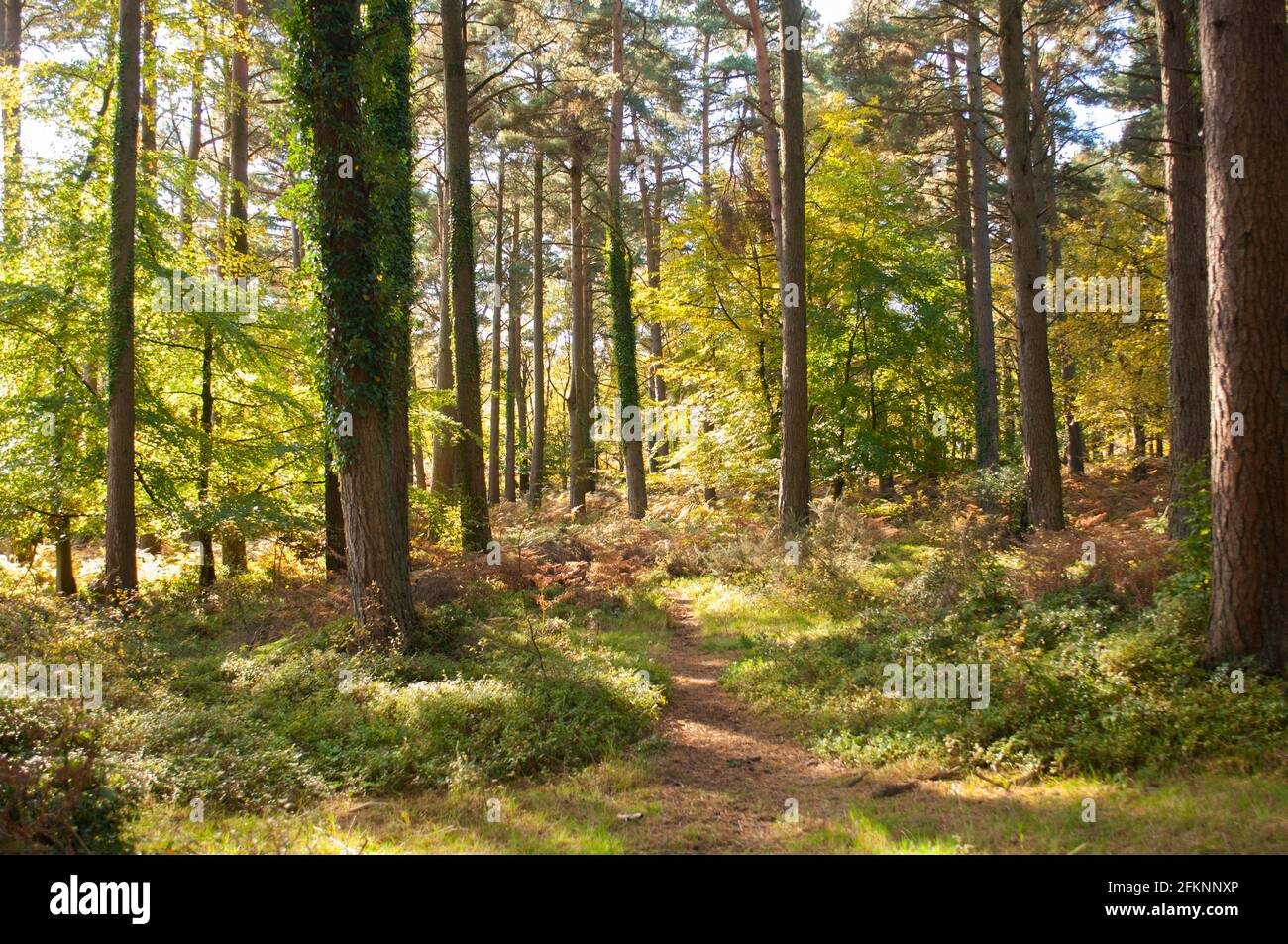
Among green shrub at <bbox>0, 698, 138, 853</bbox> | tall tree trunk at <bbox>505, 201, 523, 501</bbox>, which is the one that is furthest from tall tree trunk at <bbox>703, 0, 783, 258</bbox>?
tall tree trunk at <bbox>505, 201, 523, 501</bbox>

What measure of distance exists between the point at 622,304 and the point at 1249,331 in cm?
1735

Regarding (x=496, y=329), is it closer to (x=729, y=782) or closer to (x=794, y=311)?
(x=794, y=311)

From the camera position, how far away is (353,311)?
8859 millimetres

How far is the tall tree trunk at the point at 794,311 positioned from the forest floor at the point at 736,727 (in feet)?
11.0

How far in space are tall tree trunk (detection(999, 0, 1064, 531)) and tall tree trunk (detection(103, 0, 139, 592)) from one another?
14064 millimetres

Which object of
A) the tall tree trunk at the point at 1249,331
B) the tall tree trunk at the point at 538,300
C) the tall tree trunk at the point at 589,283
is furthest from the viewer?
the tall tree trunk at the point at 589,283

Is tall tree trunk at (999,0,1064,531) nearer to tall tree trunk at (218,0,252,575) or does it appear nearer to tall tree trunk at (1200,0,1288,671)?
tall tree trunk at (1200,0,1288,671)

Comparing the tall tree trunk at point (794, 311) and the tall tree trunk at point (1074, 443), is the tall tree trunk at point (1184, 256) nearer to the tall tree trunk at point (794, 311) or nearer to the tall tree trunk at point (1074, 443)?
the tall tree trunk at point (794, 311)

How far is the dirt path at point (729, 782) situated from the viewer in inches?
200

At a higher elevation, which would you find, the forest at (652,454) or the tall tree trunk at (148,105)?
the tall tree trunk at (148,105)

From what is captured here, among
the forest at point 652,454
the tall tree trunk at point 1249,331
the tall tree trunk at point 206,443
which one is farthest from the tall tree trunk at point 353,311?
the tall tree trunk at point 1249,331

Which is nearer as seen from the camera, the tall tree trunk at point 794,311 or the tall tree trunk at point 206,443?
the tall tree trunk at point 794,311

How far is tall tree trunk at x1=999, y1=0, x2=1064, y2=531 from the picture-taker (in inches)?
488

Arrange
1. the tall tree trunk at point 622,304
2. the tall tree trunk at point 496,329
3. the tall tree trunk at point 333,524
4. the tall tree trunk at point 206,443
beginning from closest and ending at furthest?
the tall tree trunk at point 206,443, the tall tree trunk at point 333,524, the tall tree trunk at point 622,304, the tall tree trunk at point 496,329
